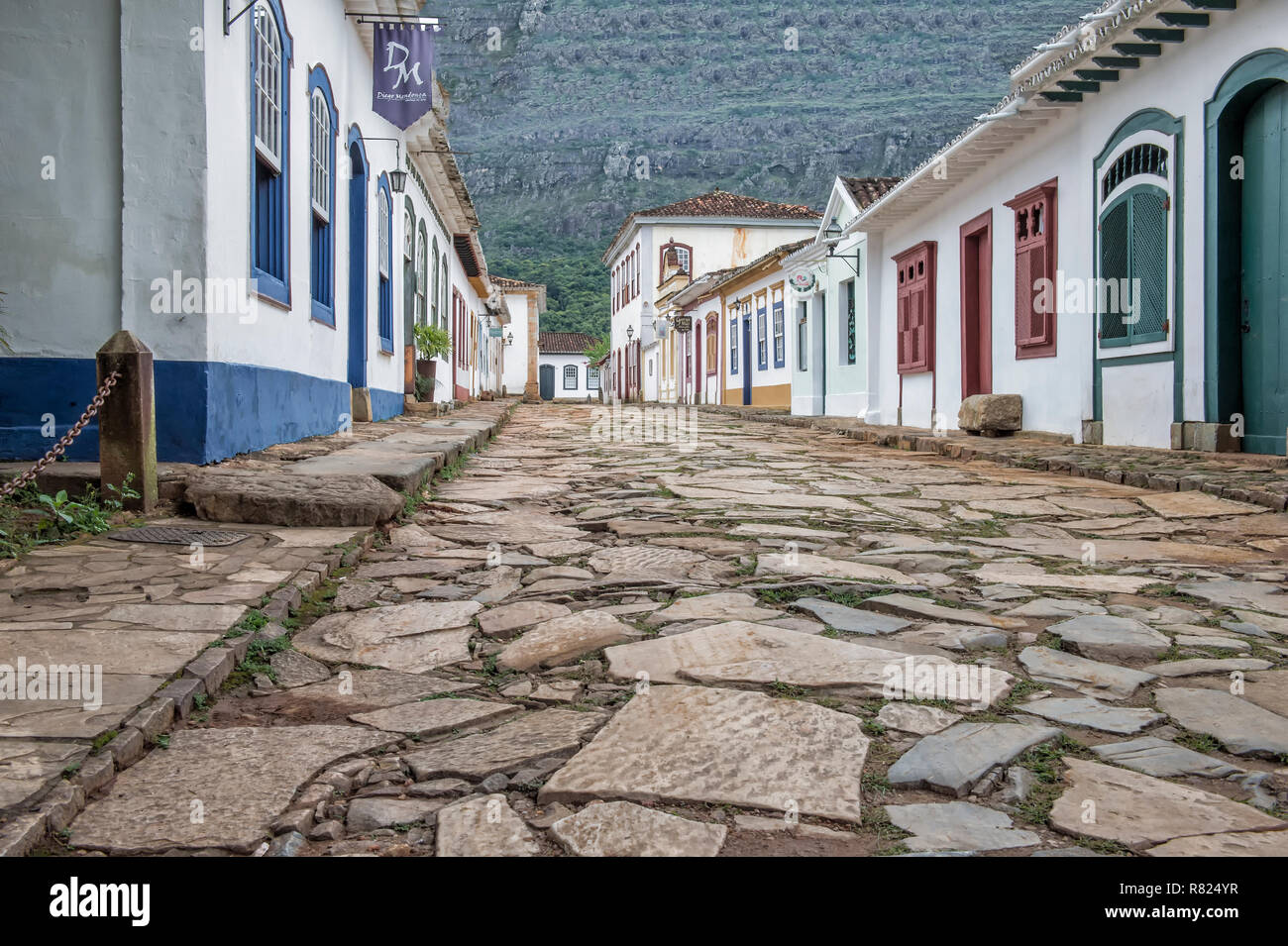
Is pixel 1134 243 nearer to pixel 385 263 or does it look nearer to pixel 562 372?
pixel 385 263

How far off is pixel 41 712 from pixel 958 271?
505 inches

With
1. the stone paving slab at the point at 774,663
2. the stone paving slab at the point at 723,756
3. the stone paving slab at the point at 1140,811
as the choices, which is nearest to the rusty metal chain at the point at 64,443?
the stone paving slab at the point at 774,663

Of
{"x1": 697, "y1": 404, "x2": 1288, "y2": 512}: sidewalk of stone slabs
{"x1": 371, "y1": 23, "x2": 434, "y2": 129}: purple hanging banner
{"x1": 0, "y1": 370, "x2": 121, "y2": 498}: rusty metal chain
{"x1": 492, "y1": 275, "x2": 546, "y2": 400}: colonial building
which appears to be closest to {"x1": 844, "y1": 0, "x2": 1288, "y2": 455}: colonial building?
{"x1": 697, "y1": 404, "x2": 1288, "y2": 512}: sidewalk of stone slabs

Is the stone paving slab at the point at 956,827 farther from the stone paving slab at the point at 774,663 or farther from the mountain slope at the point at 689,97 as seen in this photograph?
the mountain slope at the point at 689,97

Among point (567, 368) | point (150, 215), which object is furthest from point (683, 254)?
point (150, 215)

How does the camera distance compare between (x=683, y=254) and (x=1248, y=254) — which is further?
(x=683, y=254)

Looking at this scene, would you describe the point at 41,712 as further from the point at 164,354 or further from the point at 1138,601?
the point at 164,354

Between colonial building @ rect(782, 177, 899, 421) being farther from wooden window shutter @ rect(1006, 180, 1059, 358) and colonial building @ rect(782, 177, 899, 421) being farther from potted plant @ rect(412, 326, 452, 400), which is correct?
potted plant @ rect(412, 326, 452, 400)

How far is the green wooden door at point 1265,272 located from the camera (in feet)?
→ 24.6

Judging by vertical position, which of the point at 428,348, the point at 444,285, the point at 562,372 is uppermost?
the point at 562,372

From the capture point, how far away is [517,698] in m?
2.42

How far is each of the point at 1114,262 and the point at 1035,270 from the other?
161 cm

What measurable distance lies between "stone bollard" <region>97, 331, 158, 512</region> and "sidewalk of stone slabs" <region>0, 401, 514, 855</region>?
26 cm

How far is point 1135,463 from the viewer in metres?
7.44
